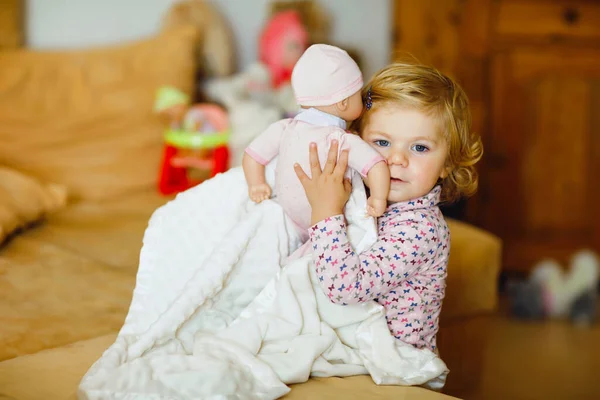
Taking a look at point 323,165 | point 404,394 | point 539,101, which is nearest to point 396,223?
point 323,165

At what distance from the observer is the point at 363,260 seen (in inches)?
37.1

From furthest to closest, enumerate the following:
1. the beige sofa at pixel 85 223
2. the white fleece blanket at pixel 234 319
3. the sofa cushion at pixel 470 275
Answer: the sofa cushion at pixel 470 275 < the beige sofa at pixel 85 223 < the white fleece blanket at pixel 234 319

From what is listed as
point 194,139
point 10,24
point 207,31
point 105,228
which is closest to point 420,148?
point 105,228

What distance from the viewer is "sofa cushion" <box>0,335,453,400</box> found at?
2.94 ft

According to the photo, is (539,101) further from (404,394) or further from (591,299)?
(404,394)

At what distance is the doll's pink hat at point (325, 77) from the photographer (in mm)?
932

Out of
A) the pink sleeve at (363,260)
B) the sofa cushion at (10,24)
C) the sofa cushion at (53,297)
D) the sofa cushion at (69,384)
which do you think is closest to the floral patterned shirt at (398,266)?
the pink sleeve at (363,260)

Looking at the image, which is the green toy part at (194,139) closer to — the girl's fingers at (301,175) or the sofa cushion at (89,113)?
the sofa cushion at (89,113)

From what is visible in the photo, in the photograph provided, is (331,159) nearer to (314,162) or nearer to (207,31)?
(314,162)

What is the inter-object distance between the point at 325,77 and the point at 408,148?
176 millimetres

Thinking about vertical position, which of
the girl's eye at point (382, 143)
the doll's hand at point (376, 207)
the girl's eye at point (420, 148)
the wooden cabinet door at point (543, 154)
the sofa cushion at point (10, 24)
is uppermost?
the sofa cushion at point (10, 24)

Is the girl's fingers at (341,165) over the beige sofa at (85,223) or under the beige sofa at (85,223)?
over

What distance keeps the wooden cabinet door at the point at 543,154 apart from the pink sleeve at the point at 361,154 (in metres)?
1.66

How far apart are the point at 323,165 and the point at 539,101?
1.73 m
